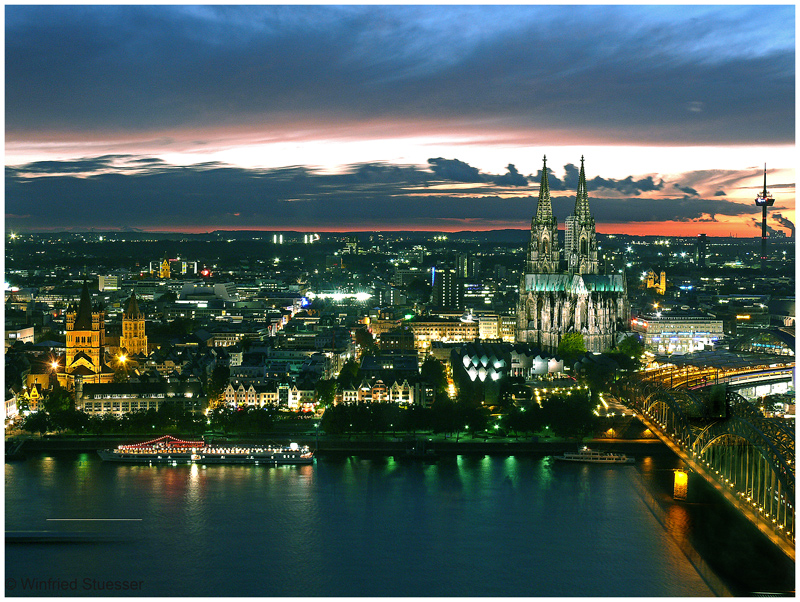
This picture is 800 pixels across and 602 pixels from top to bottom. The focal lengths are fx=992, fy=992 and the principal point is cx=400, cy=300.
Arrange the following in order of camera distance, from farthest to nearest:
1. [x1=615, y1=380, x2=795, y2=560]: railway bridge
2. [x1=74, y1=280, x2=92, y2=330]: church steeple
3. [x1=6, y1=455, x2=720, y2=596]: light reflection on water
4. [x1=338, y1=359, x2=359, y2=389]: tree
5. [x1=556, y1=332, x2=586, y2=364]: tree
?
[x1=556, y1=332, x2=586, y2=364]: tree, [x1=74, y1=280, x2=92, y2=330]: church steeple, [x1=338, y1=359, x2=359, y2=389]: tree, [x1=6, y1=455, x2=720, y2=596]: light reflection on water, [x1=615, y1=380, x2=795, y2=560]: railway bridge

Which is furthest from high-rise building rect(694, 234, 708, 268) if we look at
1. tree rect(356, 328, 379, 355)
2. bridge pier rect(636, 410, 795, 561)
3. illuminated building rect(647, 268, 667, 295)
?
bridge pier rect(636, 410, 795, 561)

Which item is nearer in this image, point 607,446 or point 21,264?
point 607,446

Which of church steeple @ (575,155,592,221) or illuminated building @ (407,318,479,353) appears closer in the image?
church steeple @ (575,155,592,221)

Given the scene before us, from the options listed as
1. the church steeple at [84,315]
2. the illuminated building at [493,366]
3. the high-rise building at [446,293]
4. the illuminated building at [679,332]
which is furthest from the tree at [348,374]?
the high-rise building at [446,293]

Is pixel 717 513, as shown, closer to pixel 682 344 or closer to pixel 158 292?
pixel 682 344

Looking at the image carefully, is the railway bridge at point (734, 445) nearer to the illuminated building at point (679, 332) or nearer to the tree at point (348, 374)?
the tree at point (348, 374)

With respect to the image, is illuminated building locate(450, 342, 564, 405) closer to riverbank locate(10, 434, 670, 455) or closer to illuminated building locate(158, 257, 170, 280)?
riverbank locate(10, 434, 670, 455)

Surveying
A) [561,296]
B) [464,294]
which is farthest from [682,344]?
[464,294]

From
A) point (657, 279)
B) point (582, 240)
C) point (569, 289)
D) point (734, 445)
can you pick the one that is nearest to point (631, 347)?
point (569, 289)
